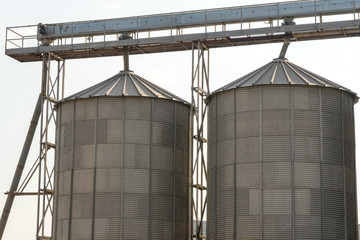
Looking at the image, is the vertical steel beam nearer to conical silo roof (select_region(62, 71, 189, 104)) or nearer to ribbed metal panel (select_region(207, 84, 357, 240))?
conical silo roof (select_region(62, 71, 189, 104))

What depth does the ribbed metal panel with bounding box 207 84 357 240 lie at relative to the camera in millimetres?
42812

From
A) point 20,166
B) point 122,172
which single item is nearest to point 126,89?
point 122,172

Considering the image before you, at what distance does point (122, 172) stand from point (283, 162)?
435 inches

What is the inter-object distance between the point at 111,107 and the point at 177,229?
9470 millimetres

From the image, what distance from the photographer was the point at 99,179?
48.2 metres

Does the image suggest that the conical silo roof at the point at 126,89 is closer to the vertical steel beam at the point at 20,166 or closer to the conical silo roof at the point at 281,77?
the conical silo roof at the point at 281,77

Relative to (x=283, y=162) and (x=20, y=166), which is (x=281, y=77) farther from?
(x=20, y=166)

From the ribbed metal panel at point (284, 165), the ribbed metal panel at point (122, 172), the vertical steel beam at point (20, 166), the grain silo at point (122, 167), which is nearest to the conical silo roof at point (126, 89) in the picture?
the grain silo at point (122, 167)

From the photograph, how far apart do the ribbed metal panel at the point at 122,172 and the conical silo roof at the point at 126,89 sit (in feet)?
2.06

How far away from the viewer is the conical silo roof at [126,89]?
164 feet

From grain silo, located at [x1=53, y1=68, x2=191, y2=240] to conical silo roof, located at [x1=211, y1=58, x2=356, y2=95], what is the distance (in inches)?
201

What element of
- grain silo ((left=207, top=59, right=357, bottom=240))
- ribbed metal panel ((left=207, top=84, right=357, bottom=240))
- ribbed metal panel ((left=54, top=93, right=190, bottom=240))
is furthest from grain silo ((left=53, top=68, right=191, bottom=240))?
A: ribbed metal panel ((left=207, top=84, right=357, bottom=240))

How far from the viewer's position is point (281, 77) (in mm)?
46250

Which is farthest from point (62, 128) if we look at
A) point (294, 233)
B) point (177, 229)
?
point (294, 233)
